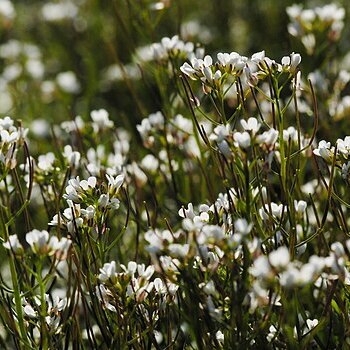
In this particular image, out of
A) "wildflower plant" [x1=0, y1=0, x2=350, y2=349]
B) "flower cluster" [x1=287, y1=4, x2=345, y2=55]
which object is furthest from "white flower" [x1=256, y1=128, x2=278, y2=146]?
"flower cluster" [x1=287, y1=4, x2=345, y2=55]

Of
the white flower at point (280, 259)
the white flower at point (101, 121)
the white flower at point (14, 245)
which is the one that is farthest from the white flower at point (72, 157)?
the white flower at point (280, 259)

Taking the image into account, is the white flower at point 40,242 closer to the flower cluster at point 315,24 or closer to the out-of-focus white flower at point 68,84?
the flower cluster at point 315,24

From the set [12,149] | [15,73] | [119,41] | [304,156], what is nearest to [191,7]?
[119,41]

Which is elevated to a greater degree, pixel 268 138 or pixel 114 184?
pixel 114 184

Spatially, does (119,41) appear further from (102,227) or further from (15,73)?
(102,227)

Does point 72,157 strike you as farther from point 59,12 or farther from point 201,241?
point 59,12

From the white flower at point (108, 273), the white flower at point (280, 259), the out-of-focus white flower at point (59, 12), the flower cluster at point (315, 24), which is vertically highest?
the out-of-focus white flower at point (59, 12)

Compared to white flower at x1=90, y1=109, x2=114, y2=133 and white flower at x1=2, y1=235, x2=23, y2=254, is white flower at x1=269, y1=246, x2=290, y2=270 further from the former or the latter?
white flower at x1=90, y1=109, x2=114, y2=133

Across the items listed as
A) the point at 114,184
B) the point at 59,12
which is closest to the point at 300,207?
the point at 114,184

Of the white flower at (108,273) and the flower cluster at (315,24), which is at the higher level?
the flower cluster at (315,24)

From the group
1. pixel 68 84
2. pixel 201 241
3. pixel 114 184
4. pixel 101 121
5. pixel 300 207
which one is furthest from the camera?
pixel 68 84

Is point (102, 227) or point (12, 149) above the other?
point (12, 149)
